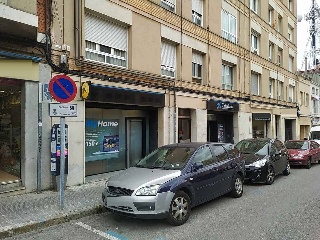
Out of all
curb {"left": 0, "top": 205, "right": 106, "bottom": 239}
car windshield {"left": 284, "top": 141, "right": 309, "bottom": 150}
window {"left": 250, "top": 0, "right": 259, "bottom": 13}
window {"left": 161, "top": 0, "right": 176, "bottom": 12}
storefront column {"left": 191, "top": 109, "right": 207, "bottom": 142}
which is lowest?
curb {"left": 0, "top": 205, "right": 106, "bottom": 239}

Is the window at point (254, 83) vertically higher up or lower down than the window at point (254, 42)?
lower down

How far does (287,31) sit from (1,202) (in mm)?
25695

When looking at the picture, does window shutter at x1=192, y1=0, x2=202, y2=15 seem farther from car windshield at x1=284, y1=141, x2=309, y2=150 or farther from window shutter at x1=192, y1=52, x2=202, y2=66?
car windshield at x1=284, y1=141, x2=309, y2=150

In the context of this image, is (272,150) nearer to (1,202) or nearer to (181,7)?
(181,7)

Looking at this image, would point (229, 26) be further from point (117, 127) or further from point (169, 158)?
point (169, 158)

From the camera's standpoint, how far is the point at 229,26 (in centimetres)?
1652

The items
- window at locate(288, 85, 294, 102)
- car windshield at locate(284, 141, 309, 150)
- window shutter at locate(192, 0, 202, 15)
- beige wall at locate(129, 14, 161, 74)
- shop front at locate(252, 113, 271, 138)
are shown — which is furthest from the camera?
window at locate(288, 85, 294, 102)

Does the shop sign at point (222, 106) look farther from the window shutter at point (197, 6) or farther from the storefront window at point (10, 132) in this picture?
the storefront window at point (10, 132)

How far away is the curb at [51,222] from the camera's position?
190 inches

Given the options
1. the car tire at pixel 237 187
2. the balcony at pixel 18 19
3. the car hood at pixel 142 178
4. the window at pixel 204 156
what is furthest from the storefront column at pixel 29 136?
the car tire at pixel 237 187

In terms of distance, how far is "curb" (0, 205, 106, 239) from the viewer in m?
4.83

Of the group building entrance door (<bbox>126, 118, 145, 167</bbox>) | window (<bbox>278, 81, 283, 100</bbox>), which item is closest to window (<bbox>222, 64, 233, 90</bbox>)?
building entrance door (<bbox>126, 118, 145, 167</bbox>)

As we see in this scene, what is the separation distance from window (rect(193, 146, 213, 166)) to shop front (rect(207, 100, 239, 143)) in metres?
7.73

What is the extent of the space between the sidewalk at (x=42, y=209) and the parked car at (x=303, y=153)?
369 inches
